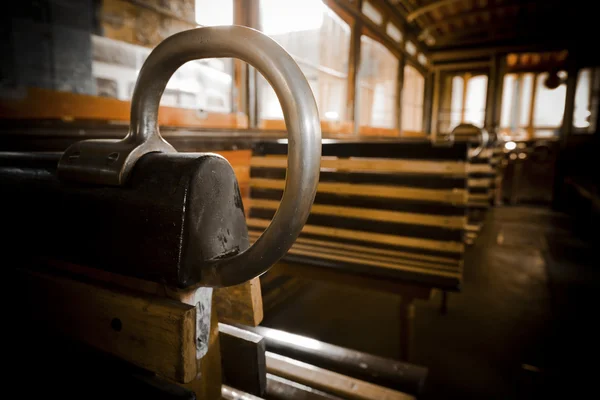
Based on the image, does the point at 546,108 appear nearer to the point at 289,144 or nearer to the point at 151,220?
the point at 289,144

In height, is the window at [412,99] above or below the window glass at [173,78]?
above

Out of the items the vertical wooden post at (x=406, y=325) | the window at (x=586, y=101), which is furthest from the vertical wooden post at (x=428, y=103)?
the vertical wooden post at (x=406, y=325)

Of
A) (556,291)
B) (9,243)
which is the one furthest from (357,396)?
(556,291)

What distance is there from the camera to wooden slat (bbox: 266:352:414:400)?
1198mm

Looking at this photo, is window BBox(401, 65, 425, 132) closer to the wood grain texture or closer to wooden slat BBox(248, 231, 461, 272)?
wooden slat BBox(248, 231, 461, 272)

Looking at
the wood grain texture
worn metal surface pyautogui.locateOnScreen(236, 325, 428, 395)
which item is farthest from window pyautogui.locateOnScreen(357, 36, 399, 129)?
the wood grain texture

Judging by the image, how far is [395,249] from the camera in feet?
8.33

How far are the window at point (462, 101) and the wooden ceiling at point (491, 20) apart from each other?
5.21 ft

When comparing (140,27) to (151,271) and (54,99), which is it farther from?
(151,271)

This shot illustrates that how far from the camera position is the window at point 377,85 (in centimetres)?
642

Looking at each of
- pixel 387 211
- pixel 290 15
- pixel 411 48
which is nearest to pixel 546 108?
pixel 411 48

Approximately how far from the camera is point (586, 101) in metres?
8.91

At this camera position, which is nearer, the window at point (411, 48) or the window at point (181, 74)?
Result: the window at point (181, 74)

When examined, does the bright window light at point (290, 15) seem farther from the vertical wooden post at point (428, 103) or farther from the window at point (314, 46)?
the vertical wooden post at point (428, 103)
